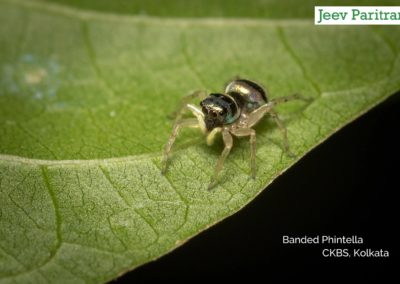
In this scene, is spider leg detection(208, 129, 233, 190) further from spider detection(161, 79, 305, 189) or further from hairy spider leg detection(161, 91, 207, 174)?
hairy spider leg detection(161, 91, 207, 174)

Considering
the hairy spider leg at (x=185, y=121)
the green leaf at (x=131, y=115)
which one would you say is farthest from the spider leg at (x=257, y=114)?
the hairy spider leg at (x=185, y=121)

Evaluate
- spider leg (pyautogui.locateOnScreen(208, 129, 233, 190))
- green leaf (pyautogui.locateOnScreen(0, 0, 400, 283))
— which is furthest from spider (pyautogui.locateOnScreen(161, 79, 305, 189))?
green leaf (pyautogui.locateOnScreen(0, 0, 400, 283))

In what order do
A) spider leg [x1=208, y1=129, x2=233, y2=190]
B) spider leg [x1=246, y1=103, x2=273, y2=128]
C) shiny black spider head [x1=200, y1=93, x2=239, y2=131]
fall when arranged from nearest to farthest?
spider leg [x1=208, y1=129, x2=233, y2=190] < shiny black spider head [x1=200, y1=93, x2=239, y2=131] < spider leg [x1=246, y1=103, x2=273, y2=128]

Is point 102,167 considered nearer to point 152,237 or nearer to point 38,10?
point 152,237

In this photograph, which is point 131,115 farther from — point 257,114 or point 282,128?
point 282,128

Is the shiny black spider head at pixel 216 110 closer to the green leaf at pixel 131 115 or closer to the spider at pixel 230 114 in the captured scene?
the spider at pixel 230 114

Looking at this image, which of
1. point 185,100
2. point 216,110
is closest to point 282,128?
point 216,110

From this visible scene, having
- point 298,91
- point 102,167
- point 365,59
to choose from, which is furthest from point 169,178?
point 365,59
